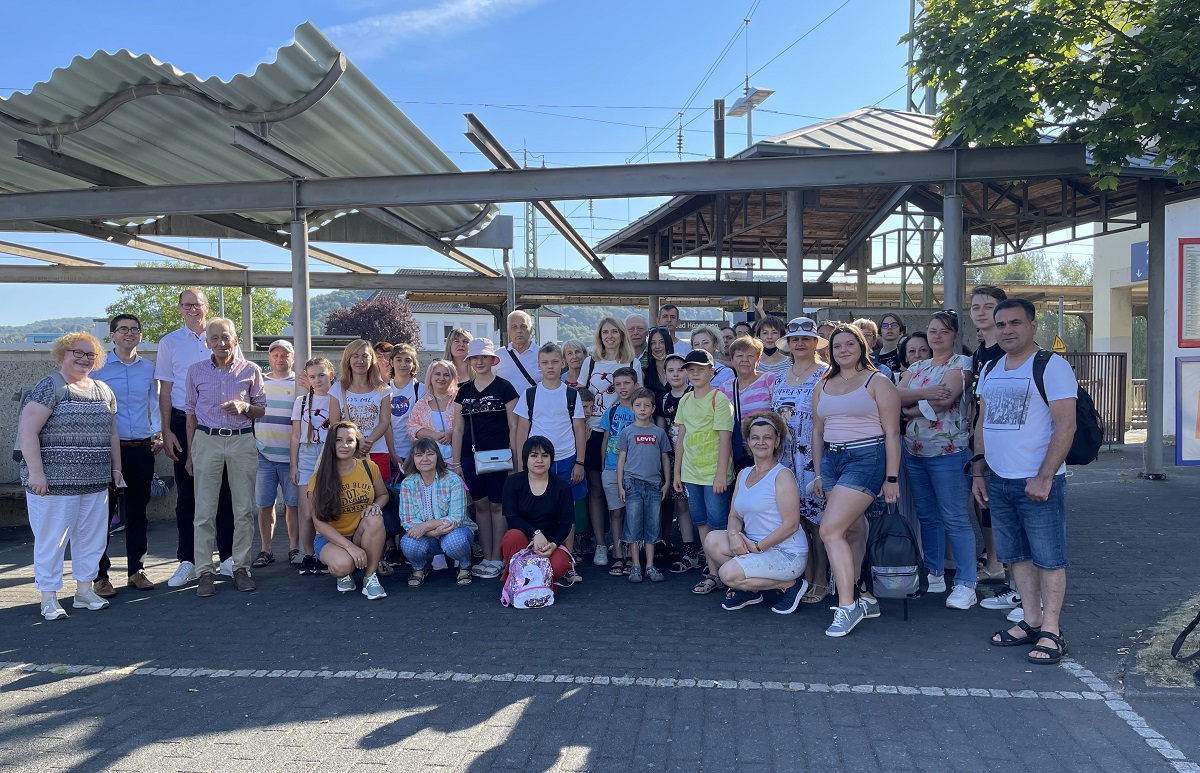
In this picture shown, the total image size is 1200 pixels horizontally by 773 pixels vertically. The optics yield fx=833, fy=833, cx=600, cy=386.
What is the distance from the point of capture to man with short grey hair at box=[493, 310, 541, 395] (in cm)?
691

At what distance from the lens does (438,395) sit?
21.3 ft

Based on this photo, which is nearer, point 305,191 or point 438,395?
point 438,395

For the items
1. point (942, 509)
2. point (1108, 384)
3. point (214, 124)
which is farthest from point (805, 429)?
point (1108, 384)

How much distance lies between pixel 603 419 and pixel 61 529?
12.2 ft

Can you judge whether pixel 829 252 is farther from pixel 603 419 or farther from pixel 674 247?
pixel 603 419

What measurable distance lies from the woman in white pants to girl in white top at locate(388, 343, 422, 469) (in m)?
1.97

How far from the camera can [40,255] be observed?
599 inches

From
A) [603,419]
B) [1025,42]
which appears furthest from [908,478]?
[1025,42]

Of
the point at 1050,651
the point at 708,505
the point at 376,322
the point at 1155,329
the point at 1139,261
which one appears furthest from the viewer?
the point at 376,322

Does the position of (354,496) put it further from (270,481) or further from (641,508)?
(641,508)

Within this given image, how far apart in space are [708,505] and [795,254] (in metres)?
5.80

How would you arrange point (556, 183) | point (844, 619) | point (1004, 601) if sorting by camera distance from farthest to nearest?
1. point (556, 183)
2. point (1004, 601)
3. point (844, 619)

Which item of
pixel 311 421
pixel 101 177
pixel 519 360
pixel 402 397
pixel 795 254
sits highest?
pixel 101 177

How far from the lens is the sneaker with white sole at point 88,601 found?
5488mm
